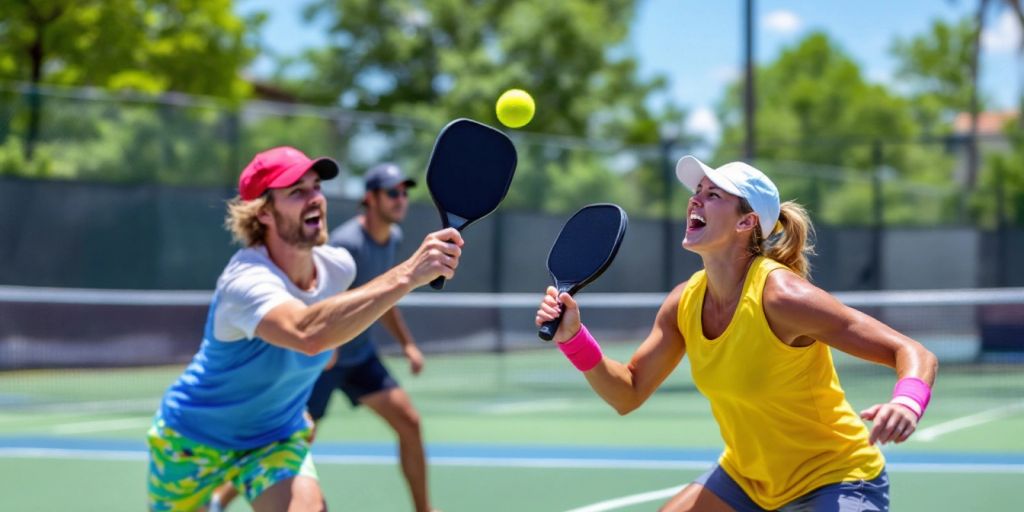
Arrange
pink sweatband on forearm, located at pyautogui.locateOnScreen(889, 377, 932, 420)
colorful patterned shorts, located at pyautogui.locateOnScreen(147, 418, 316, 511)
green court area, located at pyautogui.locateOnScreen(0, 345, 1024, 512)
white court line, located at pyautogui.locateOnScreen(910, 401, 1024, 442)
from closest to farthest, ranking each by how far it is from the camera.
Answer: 1. pink sweatband on forearm, located at pyautogui.locateOnScreen(889, 377, 932, 420)
2. colorful patterned shorts, located at pyautogui.locateOnScreen(147, 418, 316, 511)
3. green court area, located at pyautogui.locateOnScreen(0, 345, 1024, 512)
4. white court line, located at pyautogui.locateOnScreen(910, 401, 1024, 442)

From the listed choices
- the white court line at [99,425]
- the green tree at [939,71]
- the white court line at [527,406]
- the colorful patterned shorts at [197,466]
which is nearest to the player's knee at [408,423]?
the colorful patterned shorts at [197,466]

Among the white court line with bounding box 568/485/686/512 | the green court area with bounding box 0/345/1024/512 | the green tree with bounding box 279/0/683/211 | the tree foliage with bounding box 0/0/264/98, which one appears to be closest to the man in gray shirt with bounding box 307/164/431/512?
the green court area with bounding box 0/345/1024/512

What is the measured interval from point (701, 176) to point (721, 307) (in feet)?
1.35

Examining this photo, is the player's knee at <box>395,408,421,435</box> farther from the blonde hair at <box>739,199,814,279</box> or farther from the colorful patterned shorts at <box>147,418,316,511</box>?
the blonde hair at <box>739,199,814,279</box>

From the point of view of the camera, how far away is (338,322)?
12.9 feet

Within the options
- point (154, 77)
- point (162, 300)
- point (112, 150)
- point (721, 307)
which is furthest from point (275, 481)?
point (154, 77)

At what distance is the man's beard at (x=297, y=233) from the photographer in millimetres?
4445

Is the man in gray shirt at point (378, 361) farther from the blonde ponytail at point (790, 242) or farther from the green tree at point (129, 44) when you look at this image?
the green tree at point (129, 44)

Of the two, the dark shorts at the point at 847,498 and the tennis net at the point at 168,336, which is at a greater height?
the dark shorts at the point at 847,498

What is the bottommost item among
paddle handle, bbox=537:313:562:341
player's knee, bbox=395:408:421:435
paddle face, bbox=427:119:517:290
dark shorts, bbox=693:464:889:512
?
player's knee, bbox=395:408:421:435

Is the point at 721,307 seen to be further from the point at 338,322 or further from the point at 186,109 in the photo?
the point at 186,109

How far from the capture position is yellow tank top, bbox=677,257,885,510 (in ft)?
12.7

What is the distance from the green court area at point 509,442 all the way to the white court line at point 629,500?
0.4 inches

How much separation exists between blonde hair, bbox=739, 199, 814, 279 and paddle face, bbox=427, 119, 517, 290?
0.75m
